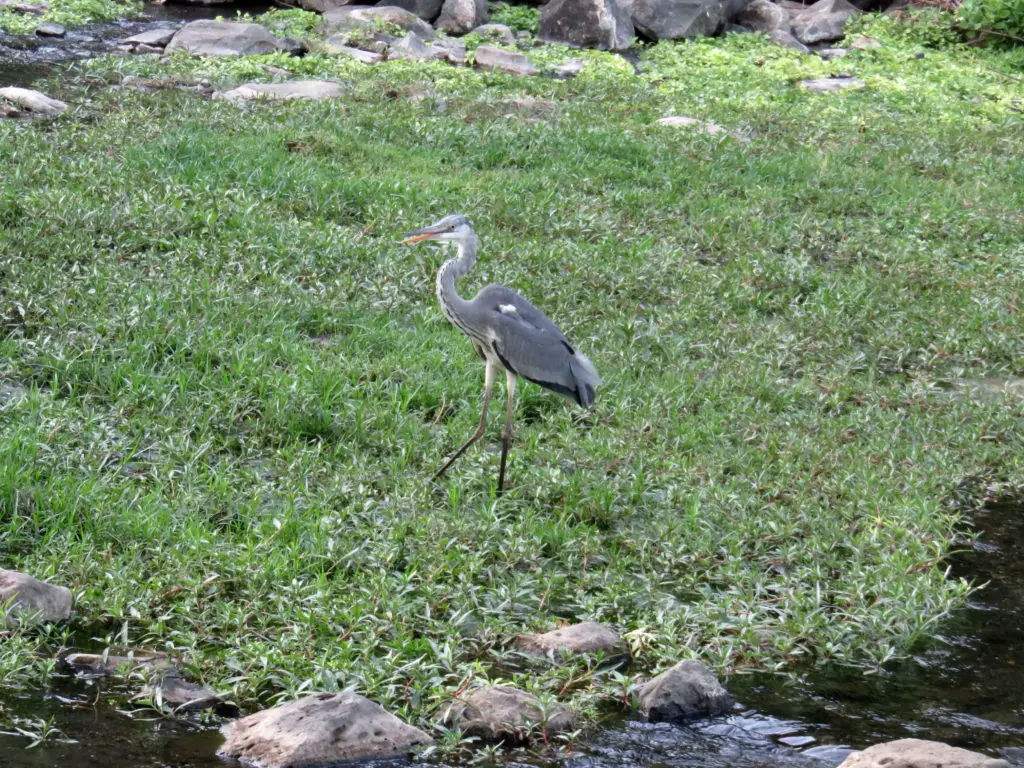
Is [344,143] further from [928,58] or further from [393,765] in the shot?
[928,58]

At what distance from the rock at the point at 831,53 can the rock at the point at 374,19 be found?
6284 mm

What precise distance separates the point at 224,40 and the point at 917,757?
14.5m

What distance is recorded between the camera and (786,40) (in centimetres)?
1994

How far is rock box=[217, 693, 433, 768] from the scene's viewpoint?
153 inches

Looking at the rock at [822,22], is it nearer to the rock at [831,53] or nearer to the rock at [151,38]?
the rock at [831,53]

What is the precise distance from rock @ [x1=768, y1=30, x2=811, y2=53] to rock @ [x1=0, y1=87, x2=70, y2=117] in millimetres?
11974

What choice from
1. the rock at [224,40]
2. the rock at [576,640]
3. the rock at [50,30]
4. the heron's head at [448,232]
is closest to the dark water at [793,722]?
the rock at [576,640]

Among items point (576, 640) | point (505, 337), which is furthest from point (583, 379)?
point (576, 640)

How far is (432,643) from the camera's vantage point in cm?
473

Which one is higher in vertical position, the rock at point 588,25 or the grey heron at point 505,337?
the rock at point 588,25

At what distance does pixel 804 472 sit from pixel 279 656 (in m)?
3.50

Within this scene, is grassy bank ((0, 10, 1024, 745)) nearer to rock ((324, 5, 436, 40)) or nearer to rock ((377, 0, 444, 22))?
rock ((324, 5, 436, 40))

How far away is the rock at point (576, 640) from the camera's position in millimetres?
4918

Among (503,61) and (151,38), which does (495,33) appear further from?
(151,38)
